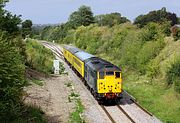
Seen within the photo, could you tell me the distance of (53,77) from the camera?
127 feet

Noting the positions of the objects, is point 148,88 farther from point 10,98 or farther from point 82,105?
point 10,98

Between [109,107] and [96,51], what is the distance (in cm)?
3793

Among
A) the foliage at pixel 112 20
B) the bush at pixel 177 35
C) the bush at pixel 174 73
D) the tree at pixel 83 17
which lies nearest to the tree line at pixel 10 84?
the bush at pixel 174 73

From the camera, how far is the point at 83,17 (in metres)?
100

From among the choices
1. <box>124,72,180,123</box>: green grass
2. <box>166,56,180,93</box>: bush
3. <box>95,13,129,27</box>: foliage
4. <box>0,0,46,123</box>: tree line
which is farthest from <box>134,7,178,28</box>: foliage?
<box>0,0,46,123</box>: tree line

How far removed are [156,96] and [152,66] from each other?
6.36 m

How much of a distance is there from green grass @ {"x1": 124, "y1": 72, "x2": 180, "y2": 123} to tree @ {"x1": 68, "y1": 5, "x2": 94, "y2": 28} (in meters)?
64.0

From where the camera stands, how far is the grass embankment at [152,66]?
2556 centimetres

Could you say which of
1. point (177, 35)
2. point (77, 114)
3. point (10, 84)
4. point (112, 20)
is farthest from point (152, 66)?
point (112, 20)

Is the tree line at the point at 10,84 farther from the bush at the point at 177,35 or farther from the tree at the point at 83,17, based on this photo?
the tree at the point at 83,17

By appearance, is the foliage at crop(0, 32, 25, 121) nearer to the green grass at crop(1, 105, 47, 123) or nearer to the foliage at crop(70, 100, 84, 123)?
the green grass at crop(1, 105, 47, 123)

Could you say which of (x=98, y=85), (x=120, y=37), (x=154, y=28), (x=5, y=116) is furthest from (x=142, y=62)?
(x=5, y=116)

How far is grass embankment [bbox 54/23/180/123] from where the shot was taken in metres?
25.6

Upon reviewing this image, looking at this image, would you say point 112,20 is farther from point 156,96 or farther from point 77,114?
point 77,114
